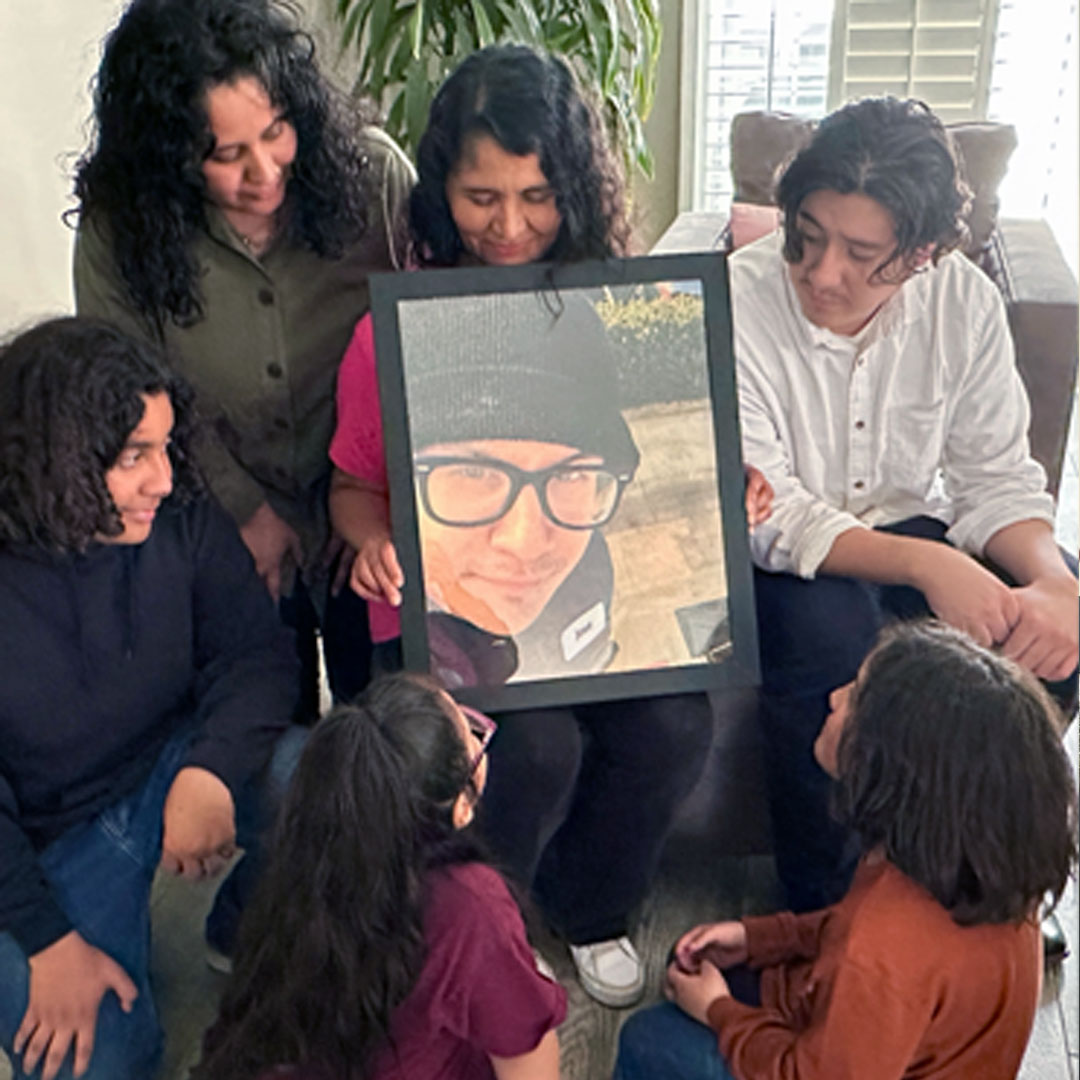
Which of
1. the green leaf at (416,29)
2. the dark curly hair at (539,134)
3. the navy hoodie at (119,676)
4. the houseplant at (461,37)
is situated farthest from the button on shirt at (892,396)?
the green leaf at (416,29)

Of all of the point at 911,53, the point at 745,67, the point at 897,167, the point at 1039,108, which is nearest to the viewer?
the point at 897,167

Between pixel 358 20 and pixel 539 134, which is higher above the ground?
pixel 358 20

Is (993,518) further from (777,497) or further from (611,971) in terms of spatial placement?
(611,971)

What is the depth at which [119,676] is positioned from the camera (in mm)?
1106

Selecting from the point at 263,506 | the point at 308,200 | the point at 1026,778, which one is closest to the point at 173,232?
the point at 308,200

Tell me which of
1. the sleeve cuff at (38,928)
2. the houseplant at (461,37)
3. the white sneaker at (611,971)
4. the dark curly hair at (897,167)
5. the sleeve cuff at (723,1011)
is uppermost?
the houseplant at (461,37)

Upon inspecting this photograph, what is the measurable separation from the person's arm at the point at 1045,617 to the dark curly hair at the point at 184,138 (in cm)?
79

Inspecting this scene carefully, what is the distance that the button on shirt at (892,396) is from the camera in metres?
1.23

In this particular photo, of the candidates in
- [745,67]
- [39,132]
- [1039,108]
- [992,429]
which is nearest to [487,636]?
[992,429]

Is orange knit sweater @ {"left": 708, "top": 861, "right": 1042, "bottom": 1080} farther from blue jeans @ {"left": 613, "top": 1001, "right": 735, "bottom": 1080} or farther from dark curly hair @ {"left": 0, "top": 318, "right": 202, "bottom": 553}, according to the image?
dark curly hair @ {"left": 0, "top": 318, "right": 202, "bottom": 553}

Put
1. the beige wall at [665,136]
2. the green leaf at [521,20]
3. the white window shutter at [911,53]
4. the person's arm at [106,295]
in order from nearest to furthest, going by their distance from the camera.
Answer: the person's arm at [106,295] → the white window shutter at [911,53] → the green leaf at [521,20] → the beige wall at [665,136]

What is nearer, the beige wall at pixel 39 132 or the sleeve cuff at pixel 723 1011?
the sleeve cuff at pixel 723 1011

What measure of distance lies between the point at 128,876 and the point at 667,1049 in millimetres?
552

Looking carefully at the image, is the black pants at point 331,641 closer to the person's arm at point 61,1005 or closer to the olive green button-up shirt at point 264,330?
the olive green button-up shirt at point 264,330
